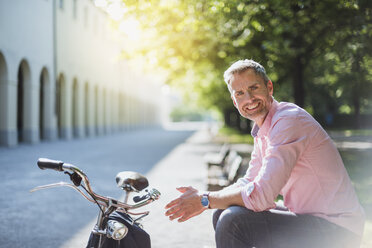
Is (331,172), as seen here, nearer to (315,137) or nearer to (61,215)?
(315,137)

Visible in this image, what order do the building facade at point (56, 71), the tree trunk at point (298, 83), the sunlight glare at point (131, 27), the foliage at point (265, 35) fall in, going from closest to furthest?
the foliage at point (265, 35), the sunlight glare at point (131, 27), the tree trunk at point (298, 83), the building facade at point (56, 71)

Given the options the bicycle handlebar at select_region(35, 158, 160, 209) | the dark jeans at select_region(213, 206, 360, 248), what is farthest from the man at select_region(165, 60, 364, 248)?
the bicycle handlebar at select_region(35, 158, 160, 209)

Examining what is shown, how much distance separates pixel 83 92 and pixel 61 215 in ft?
79.5

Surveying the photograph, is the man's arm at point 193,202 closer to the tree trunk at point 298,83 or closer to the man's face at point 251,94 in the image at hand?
the man's face at point 251,94

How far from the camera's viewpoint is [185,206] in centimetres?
234

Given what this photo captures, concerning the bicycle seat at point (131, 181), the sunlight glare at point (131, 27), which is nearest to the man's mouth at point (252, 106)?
the bicycle seat at point (131, 181)

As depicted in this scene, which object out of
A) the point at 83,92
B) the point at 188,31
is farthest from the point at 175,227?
the point at 83,92

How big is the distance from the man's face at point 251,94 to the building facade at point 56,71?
8475mm

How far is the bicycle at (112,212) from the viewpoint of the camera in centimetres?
212

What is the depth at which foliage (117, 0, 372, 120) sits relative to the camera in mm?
7875

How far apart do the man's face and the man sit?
21 cm

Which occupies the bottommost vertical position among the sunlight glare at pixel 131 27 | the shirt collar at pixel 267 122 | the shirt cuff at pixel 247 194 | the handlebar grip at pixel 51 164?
the shirt cuff at pixel 247 194

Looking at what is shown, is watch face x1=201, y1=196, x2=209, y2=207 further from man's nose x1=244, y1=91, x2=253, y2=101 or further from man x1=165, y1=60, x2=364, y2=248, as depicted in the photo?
man's nose x1=244, y1=91, x2=253, y2=101

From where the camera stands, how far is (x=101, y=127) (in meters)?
34.2
